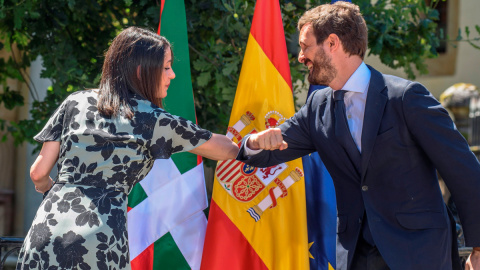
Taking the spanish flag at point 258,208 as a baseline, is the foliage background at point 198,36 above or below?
above

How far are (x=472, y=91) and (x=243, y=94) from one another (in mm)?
10160

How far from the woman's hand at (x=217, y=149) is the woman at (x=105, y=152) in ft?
0.25

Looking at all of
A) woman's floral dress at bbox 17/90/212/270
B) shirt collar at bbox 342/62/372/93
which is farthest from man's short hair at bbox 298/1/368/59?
woman's floral dress at bbox 17/90/212/270

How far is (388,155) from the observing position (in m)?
2.79

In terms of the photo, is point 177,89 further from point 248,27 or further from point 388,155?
point 388,155

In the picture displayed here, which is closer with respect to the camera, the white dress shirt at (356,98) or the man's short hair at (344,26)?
the white dress shirt at (356,98)

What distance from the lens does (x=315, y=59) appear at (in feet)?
10.2

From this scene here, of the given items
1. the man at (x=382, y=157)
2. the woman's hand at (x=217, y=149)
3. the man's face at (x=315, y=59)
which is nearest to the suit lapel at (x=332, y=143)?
the man at (x=382, y=157)

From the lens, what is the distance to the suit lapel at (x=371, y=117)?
9.21 feet

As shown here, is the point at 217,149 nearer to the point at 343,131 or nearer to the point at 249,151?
the point at 249,151

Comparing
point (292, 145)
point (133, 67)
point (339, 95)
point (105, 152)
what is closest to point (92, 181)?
point (105, 152)

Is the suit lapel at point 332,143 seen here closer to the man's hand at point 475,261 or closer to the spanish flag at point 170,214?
the man's hand at point 475,261

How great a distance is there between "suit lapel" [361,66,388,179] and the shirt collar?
0.08 meters

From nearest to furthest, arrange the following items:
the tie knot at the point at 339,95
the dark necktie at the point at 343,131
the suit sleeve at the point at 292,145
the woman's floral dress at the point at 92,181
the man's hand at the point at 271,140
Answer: the woman's floral dress at the point at 92,181
the dark necktie at the point at 343,131
the tie knot at the point at 339,95
the man's hand at the point at 271,140
the suit sleeve at the point at 292,145
